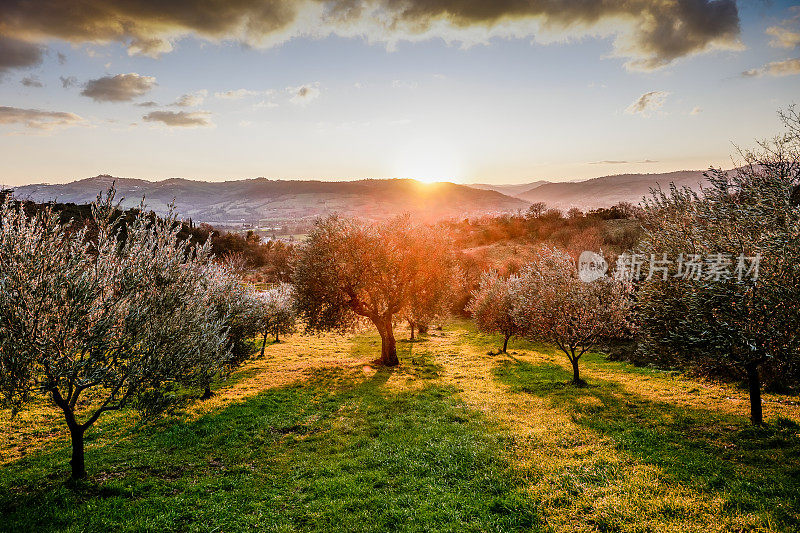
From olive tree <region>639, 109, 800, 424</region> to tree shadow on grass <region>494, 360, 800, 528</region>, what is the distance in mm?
2488

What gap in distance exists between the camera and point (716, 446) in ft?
54.8

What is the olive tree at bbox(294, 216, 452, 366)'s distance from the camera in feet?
113

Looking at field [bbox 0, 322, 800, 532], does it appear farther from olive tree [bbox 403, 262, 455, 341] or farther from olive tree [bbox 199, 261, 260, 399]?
olive tree [bbox 403, 262, 455, 341]

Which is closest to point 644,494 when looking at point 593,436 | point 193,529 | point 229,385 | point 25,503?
point 593,436

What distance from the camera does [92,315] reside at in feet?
43.3

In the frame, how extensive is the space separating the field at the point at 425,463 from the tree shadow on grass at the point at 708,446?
8 centimetres

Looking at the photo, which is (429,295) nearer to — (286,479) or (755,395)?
(286,479)

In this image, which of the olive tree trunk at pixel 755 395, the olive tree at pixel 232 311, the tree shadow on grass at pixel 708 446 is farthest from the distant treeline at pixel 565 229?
the olive tree trunk at pixel 755 395

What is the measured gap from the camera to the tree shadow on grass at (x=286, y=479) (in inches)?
496

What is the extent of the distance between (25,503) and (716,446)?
29259 mm

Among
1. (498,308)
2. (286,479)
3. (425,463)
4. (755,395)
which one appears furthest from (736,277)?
(498,308)

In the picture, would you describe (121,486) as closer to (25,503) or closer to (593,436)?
(25,503)

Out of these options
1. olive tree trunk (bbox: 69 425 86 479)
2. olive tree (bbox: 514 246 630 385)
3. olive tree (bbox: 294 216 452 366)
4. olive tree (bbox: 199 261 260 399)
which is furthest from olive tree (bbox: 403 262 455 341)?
olive tree trunk (bbox: 69 425 86 479)

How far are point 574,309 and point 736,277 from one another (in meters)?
12.8
